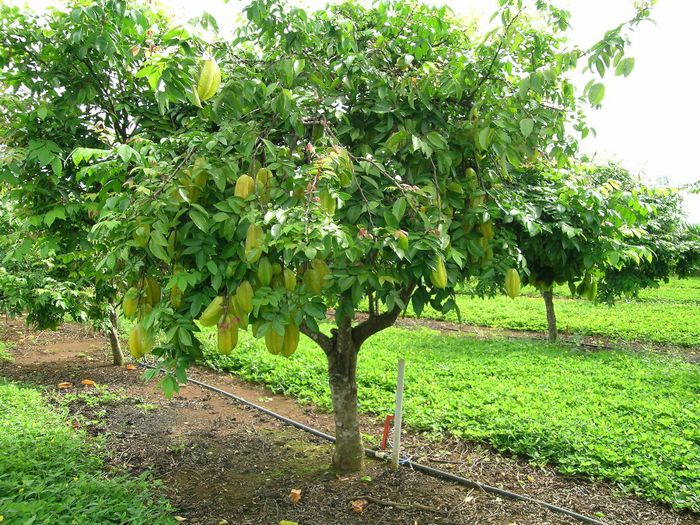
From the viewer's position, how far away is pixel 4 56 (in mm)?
2867

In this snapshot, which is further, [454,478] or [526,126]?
[454,478]

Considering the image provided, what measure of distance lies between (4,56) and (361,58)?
1834mm

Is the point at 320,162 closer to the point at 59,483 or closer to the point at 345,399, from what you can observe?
the point at 345,399

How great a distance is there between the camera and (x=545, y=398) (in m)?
5.56

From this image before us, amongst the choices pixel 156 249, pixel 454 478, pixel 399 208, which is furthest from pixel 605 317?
pixel 156 249

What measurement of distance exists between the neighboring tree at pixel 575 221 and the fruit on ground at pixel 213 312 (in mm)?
1233

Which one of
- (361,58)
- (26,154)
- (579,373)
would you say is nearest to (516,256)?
(361,58)

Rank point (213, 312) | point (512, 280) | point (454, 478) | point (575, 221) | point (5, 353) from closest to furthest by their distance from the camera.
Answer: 1. point (213, 312)
2. point (512, 280)
3. point (575, 221)
4. point (454, 478)
5. point (5, 353)

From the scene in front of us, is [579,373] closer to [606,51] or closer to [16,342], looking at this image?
[606,51]

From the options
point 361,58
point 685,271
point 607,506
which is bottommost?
point 607,506

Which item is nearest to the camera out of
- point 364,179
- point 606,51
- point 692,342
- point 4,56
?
point 606,51

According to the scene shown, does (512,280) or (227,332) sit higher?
(512,280)

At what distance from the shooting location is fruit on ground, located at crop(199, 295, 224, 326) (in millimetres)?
2090

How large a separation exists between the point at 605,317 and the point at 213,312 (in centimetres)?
1116
